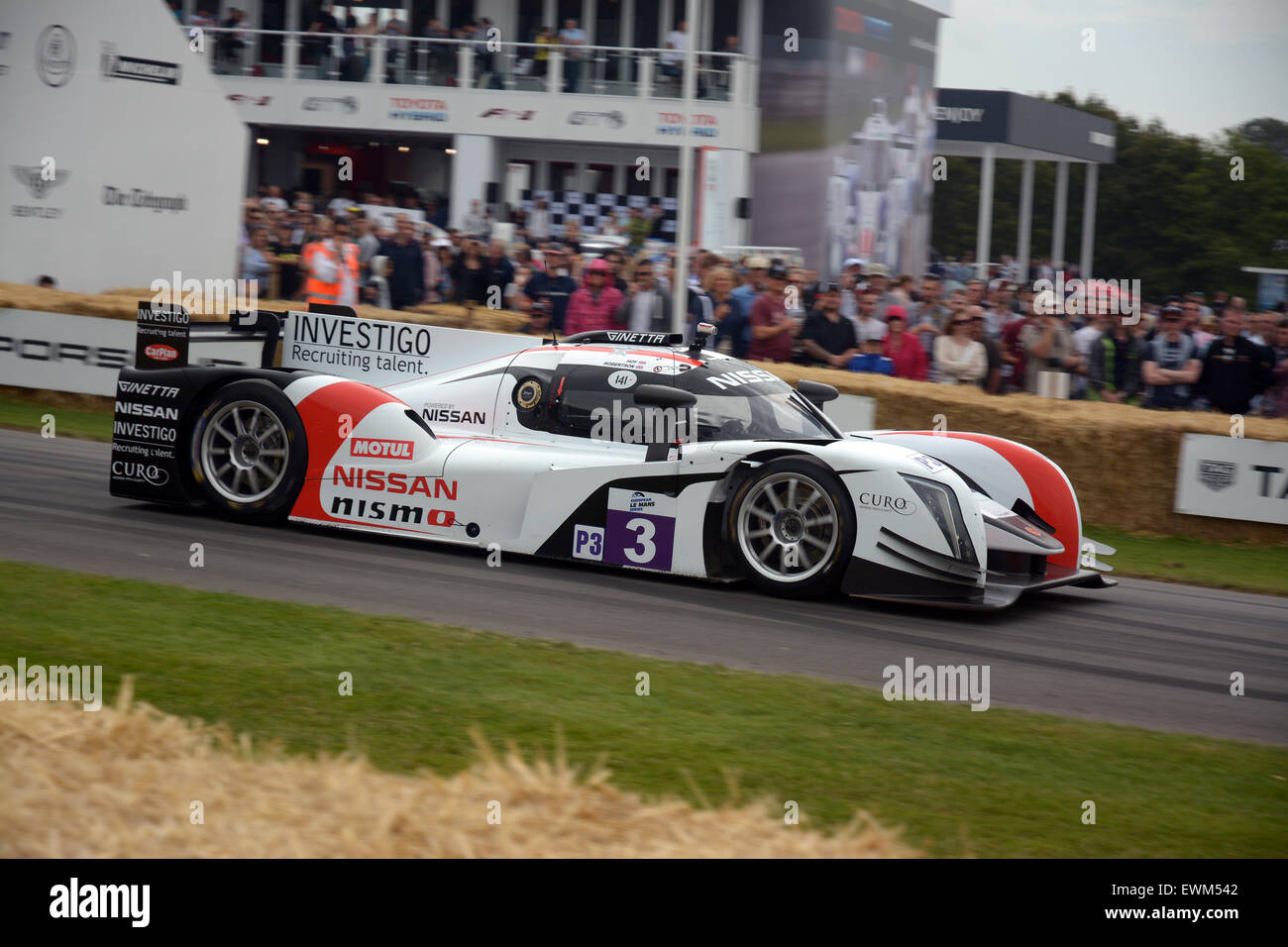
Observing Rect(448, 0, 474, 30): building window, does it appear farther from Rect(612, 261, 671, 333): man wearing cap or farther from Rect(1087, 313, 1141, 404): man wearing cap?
Rect(1087, 313, 1141, 404): man wearing cap

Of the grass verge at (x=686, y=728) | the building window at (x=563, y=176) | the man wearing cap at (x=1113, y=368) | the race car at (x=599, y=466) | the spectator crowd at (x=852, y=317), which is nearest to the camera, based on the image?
the grass verge at (x=686, y=728)

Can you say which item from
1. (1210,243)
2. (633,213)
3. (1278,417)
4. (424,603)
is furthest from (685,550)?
(1210,243)

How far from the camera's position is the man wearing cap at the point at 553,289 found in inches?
580

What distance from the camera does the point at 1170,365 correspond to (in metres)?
13.6

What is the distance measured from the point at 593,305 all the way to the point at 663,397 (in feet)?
20.2

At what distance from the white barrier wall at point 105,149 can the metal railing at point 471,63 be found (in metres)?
11.8

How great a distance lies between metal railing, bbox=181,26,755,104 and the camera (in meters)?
29.8

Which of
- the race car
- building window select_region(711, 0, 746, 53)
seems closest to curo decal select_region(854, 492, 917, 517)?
the race car

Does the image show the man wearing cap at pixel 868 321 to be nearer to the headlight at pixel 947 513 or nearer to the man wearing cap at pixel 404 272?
the man wearing cap at pixel 404 272

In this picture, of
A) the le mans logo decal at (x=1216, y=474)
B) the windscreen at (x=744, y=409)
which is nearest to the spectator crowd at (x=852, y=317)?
the le mans logo decal at (x=1216, y=474)

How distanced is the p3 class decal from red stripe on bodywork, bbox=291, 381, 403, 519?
73cm

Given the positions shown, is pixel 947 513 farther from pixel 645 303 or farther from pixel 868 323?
pixel 645 303
